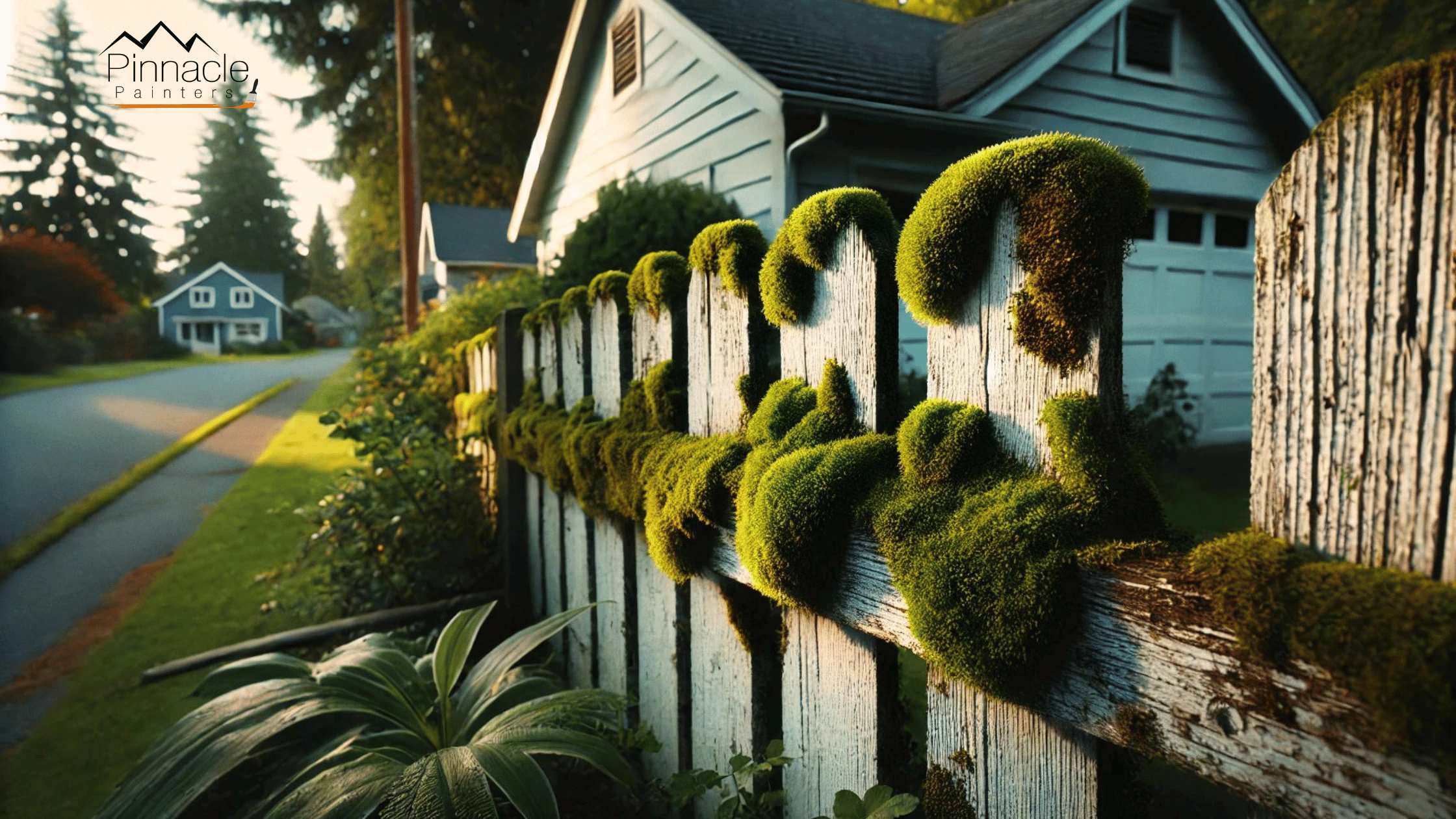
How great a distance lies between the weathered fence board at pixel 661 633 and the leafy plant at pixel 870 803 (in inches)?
29.9

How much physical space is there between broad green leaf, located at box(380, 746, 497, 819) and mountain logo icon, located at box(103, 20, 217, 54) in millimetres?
3603

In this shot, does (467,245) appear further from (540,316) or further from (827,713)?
(827,713)

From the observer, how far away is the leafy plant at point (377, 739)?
1.44 meters

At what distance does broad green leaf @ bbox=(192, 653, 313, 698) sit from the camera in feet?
6.61

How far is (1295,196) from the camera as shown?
2.31ft

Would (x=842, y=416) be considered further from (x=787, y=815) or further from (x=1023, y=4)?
(x=1023, y=4)

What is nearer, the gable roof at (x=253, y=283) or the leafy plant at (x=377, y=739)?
the leafy plant at (x=377, y=739)

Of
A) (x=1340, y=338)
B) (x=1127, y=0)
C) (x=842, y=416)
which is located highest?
(x=1127, y=0)

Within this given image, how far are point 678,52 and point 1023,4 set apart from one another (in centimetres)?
478

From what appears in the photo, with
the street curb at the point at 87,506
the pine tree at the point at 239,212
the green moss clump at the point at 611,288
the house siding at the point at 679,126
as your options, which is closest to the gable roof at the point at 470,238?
the street curb at the point at 87,506

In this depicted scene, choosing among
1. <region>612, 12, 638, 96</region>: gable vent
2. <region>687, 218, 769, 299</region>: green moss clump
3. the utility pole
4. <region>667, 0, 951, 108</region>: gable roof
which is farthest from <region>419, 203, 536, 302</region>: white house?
<region>687, 218, 769, 299</region>: green moss clump

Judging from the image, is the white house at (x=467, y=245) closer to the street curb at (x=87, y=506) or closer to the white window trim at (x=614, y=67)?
the street curb at (x=87, y=506)

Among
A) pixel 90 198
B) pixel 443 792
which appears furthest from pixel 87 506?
pixel 90 198

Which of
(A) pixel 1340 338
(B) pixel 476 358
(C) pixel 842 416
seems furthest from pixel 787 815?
(B) pixel 476 358
